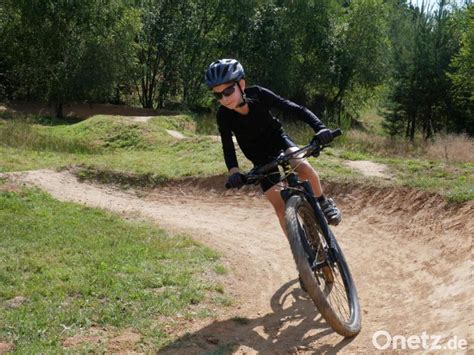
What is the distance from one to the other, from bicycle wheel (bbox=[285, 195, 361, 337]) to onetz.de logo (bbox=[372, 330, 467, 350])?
9.4 inches

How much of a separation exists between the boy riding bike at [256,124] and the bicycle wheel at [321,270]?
465mm

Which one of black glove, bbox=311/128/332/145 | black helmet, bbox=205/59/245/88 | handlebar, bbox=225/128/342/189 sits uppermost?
black helmet, bbox=205/59/245/88

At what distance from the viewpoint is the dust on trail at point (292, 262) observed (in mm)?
4648

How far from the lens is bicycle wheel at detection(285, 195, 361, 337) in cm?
427

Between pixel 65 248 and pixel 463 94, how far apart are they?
3099cm

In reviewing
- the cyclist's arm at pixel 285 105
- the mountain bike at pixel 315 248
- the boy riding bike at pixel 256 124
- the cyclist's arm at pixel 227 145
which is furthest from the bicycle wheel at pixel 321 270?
the cyclist's arm at pixel 285 105

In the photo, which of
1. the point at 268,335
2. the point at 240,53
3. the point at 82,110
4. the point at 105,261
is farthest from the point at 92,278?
the point at 240,53

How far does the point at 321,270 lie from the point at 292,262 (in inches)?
99.6

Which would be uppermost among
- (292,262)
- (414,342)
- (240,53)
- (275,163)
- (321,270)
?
(240,53)

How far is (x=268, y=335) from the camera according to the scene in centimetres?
487

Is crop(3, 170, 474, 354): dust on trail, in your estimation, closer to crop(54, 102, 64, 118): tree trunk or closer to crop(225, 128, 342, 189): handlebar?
crop(225, 128, 342, 189): handlebar

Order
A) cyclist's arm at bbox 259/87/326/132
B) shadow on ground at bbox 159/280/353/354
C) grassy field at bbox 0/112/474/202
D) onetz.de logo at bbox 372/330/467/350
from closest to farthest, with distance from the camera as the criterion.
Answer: onetz.de logo at bbox 372/330/467/350
shadow on ground at bbox 159/280/353/354
cyclist's arm at bbox 259/87/326/132
grassy field at bbox 0/112/474/202

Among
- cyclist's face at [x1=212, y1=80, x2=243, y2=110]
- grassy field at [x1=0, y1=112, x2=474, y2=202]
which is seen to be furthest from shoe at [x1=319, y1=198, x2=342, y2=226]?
grassy field at [x1=0, y1=112, x2=474, y2=202]

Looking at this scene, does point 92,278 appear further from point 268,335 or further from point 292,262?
point 292,262
